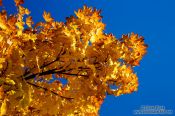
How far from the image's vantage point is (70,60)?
7.34 metres

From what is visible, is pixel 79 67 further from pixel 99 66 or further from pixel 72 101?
pixel 72 101

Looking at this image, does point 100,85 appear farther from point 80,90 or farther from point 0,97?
point 0,97

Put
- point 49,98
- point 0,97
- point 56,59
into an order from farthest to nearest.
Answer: point 49,98, point 56,59, point 0,97

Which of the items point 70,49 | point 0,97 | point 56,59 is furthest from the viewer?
point 56,59

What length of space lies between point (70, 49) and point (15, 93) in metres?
1.47

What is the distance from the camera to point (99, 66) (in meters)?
7.28

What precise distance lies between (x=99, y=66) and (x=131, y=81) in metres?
1.01

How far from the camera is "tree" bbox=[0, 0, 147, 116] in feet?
22.1

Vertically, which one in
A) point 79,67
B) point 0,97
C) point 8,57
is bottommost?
point 0,97

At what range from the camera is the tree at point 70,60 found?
265 inches

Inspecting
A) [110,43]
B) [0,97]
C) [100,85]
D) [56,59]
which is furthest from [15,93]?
[110,43]

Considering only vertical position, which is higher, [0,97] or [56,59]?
[56,59]

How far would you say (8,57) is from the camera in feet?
22.0

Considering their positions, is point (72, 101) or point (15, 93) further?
point (72, 101)
